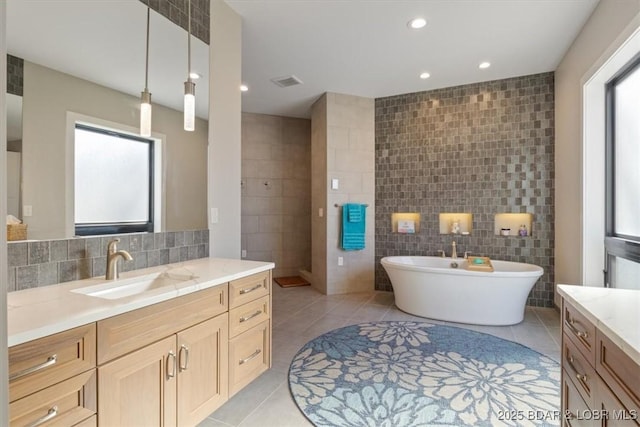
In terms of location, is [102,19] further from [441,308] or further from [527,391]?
[441,308]

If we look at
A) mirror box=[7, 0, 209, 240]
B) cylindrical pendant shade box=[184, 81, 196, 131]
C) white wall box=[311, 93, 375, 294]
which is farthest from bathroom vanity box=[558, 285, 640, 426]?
white wall box=[311, 93, 375, 294]

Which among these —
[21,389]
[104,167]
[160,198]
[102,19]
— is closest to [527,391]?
[21,389]

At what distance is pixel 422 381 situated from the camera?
2162 millimetres

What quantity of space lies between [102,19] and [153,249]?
4.35 feet

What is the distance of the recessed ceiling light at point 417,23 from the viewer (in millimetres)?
2696

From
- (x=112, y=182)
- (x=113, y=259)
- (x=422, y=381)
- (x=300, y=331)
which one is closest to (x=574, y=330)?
(x=422, y=381)

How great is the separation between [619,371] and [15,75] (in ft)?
8.38

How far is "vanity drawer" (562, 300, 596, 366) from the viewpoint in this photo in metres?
1.13

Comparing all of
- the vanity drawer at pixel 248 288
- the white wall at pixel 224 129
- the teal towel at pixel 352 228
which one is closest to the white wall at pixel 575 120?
the teal towel at pixel 352 228

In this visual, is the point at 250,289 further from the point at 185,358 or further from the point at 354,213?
the point at 354,213

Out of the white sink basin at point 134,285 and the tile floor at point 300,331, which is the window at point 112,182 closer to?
the white sink basin at point 134,285

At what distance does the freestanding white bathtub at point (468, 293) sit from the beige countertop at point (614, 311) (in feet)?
6.28

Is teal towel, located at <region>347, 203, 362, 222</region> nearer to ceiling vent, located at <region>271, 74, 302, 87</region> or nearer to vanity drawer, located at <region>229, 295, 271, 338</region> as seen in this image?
ceiling vent, located at <region>271, 74, 302, 87</region>

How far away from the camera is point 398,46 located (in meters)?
3.15
